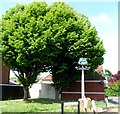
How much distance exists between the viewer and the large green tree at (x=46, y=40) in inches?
1216

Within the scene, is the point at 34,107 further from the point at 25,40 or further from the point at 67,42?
the point at 67,42

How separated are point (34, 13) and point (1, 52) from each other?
5.09 m

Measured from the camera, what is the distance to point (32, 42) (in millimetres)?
30141

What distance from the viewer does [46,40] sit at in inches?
1209

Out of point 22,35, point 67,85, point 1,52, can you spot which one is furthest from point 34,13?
point 67,85

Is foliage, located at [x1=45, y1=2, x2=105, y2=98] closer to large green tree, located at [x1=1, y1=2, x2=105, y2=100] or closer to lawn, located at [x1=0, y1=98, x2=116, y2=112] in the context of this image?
large green tree, located at [x1=1, y1=2, x2=105, y2=100]

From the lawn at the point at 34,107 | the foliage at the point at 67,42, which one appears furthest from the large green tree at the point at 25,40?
the lawn at the point at 34,107

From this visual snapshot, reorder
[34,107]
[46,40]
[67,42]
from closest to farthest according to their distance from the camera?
[34,107] → [46,40] → [67,42]

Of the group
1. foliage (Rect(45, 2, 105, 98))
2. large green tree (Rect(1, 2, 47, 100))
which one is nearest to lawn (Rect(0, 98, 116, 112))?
large green tree (Rect(1, 2, 47, 100))

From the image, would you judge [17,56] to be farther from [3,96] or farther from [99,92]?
[99,92]

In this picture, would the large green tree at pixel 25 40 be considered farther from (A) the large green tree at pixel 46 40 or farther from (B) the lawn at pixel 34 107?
(B) the lawn at pixel 34 107

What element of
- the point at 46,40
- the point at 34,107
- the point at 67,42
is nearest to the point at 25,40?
the point at 46,40

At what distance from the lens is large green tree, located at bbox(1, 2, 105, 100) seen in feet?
101

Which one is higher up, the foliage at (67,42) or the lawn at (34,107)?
the foliage at (67,42)
